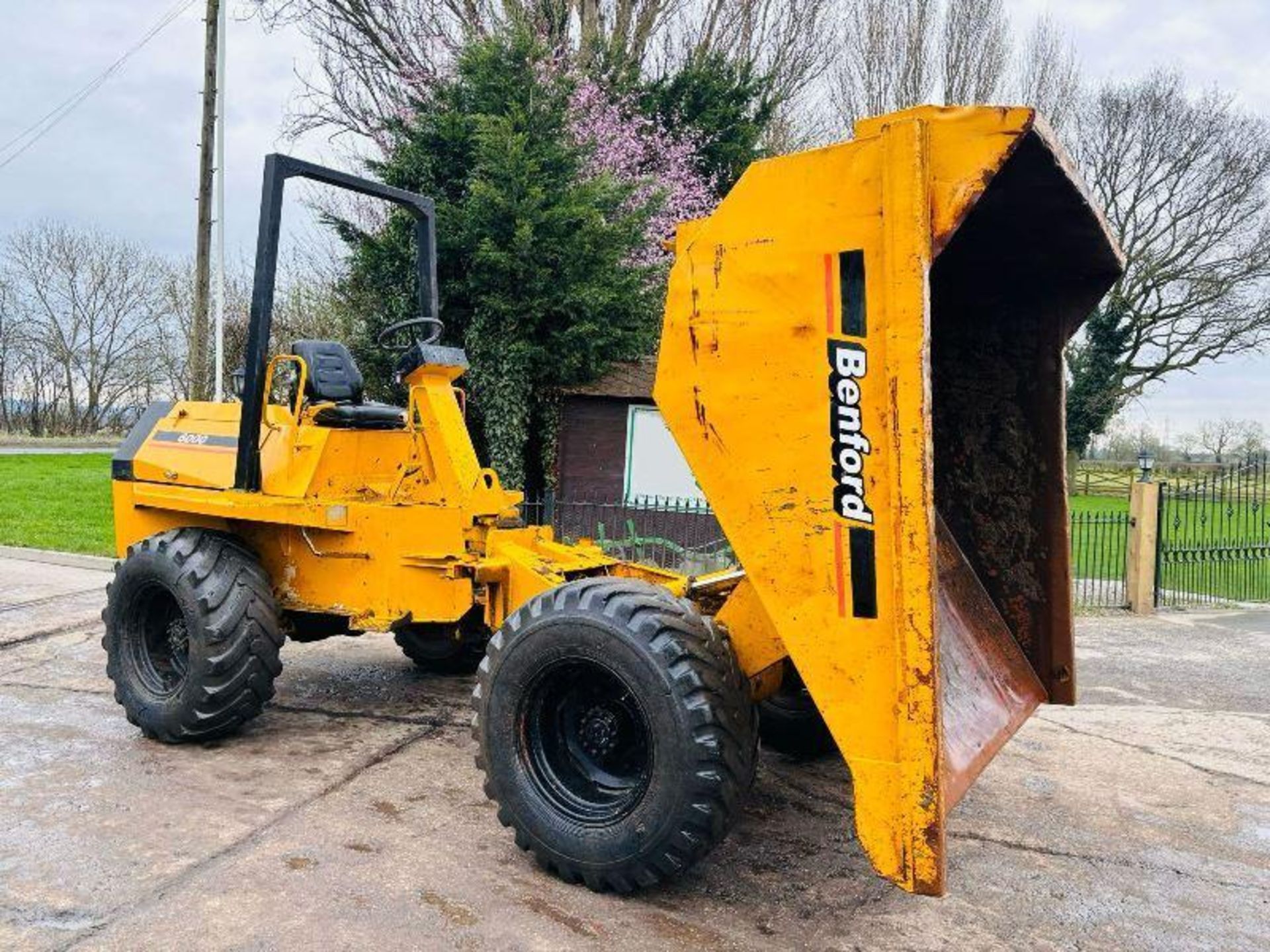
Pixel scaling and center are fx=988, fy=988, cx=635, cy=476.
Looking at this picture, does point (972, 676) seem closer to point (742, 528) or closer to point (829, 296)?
point (742, 528)

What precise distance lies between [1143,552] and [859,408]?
9.20m

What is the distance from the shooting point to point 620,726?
3.53 m

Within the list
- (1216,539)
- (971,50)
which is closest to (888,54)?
(971,50)

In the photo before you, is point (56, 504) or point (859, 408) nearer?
point (859, 408)

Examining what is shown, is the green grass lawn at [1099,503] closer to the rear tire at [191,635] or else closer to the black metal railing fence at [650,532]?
the black metal railing fence at [650,532]

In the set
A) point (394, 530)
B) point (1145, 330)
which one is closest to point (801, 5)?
point (1145, 330)

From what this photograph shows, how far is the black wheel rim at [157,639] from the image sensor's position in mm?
4926

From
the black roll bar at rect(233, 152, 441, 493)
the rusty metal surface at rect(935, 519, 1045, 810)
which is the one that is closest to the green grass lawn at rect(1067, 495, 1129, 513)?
the rusty metal surface at rect(935, 519, 1045, 810)

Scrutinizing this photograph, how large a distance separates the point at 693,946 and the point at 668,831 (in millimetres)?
334

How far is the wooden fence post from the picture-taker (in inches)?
418

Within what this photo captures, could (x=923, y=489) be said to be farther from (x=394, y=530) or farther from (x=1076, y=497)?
(x=1076, y=497)

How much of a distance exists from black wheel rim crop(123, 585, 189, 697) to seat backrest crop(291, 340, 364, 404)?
1.24 m

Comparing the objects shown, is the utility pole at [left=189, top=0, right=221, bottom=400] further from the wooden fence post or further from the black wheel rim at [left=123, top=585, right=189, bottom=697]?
the wooden fence post

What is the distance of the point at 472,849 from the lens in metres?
3.62
